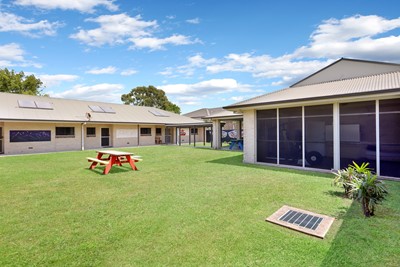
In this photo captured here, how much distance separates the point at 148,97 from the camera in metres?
46.7

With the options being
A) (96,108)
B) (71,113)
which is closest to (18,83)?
(96,108)

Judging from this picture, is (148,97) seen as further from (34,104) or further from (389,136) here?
(389,136)

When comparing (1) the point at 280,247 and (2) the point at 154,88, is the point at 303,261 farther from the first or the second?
(2) the point at 154,88

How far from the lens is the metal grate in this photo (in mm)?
3598

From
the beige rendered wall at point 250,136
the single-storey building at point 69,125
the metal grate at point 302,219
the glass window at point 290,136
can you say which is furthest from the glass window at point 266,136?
the single-storey building at point 69,125

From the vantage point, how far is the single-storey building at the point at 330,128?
702 cm

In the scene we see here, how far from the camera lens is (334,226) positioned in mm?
3553

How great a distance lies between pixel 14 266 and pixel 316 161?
926 centimetres

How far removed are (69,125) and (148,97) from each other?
3022cm

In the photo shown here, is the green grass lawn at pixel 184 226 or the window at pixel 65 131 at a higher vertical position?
the window at pixel 65 131

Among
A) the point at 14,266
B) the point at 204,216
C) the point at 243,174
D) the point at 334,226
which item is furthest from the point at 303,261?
the point at 243,174

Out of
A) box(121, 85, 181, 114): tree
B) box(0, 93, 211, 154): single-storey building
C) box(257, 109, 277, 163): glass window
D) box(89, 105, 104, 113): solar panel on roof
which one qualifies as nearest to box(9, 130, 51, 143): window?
box(0, 93, 211, 154): single-storey building

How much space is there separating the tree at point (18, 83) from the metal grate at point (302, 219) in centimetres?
3609

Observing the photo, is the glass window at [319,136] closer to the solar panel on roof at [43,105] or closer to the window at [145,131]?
the window at [145,131]
